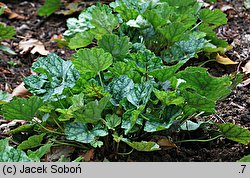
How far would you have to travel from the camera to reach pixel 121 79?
2.25 m

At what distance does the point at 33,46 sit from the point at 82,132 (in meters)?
1.61

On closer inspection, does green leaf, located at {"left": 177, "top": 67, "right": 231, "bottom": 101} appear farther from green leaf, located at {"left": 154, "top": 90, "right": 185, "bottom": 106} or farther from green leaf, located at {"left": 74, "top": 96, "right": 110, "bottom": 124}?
green leaf, located at {"left": 74, "top": 96, "right": 110, "bottom": 124}

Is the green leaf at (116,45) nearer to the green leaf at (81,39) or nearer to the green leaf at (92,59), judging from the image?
the green leaf at (92,59)

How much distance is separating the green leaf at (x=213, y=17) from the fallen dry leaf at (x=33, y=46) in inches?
44.1

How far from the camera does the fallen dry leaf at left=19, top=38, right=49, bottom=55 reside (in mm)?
3527

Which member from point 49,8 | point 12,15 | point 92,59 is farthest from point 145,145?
point 12,15

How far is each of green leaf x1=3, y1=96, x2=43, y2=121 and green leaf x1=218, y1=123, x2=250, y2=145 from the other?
0.80 metres

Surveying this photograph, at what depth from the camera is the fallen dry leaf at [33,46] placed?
3.53 meters

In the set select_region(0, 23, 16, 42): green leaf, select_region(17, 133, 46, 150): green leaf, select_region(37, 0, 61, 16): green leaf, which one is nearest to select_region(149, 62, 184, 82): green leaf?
select_region(17, 133, 46, 150): green leaf

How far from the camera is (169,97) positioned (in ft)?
6.98
